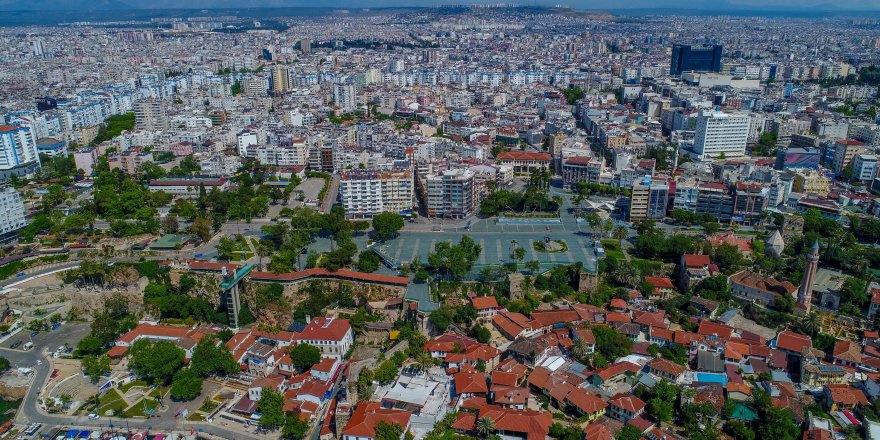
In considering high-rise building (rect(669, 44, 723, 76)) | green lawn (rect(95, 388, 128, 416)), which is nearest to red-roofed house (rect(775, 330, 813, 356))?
green lawn (rect(95, 388, 128, 416))

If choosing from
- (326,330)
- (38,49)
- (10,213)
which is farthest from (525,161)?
(38,49)

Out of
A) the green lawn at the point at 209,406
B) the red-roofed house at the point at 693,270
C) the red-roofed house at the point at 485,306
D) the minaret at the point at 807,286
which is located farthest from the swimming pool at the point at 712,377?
the green lawn at the point at 209,406

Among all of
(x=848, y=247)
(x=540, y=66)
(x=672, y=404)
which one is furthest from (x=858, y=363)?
(x=540, y=66)

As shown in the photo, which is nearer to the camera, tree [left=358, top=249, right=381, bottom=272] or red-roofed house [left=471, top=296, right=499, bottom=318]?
red-roofed house [left=471, top=296, right=499, bottom=318]

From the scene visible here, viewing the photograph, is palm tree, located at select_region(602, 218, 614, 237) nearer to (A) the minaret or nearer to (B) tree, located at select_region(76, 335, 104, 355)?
(A) the minaret

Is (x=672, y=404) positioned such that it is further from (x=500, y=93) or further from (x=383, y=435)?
(x=500, y=93)
